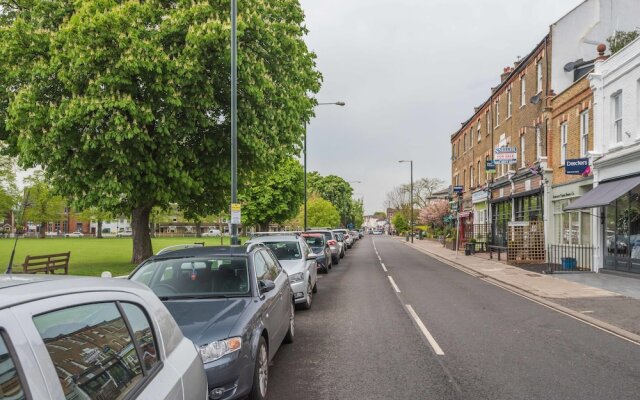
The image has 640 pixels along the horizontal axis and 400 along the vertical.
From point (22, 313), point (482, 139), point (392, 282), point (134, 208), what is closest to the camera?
point (22, 313)

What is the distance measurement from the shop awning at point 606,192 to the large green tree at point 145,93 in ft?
33.6

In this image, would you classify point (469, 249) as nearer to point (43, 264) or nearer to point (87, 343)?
point (43, 264)

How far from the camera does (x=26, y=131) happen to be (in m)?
14.0

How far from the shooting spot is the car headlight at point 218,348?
169 inches

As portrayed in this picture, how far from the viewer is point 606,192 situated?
16625 millimetres

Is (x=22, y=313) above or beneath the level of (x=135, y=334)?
above

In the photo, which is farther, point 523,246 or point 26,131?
point 523,246

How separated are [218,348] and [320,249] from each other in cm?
1564

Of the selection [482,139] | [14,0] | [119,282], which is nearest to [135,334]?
[119,282]

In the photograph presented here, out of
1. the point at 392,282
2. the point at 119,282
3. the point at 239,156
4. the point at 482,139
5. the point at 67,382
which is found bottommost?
the point at 392,282

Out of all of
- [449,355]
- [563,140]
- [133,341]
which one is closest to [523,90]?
[563,140]

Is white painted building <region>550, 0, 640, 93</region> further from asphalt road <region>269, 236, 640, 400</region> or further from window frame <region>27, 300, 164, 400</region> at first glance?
window frame <region>27, 300, 164, 400</region>

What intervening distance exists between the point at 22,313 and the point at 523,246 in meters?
22.9

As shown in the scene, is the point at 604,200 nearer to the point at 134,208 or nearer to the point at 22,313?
the point at 134,208
